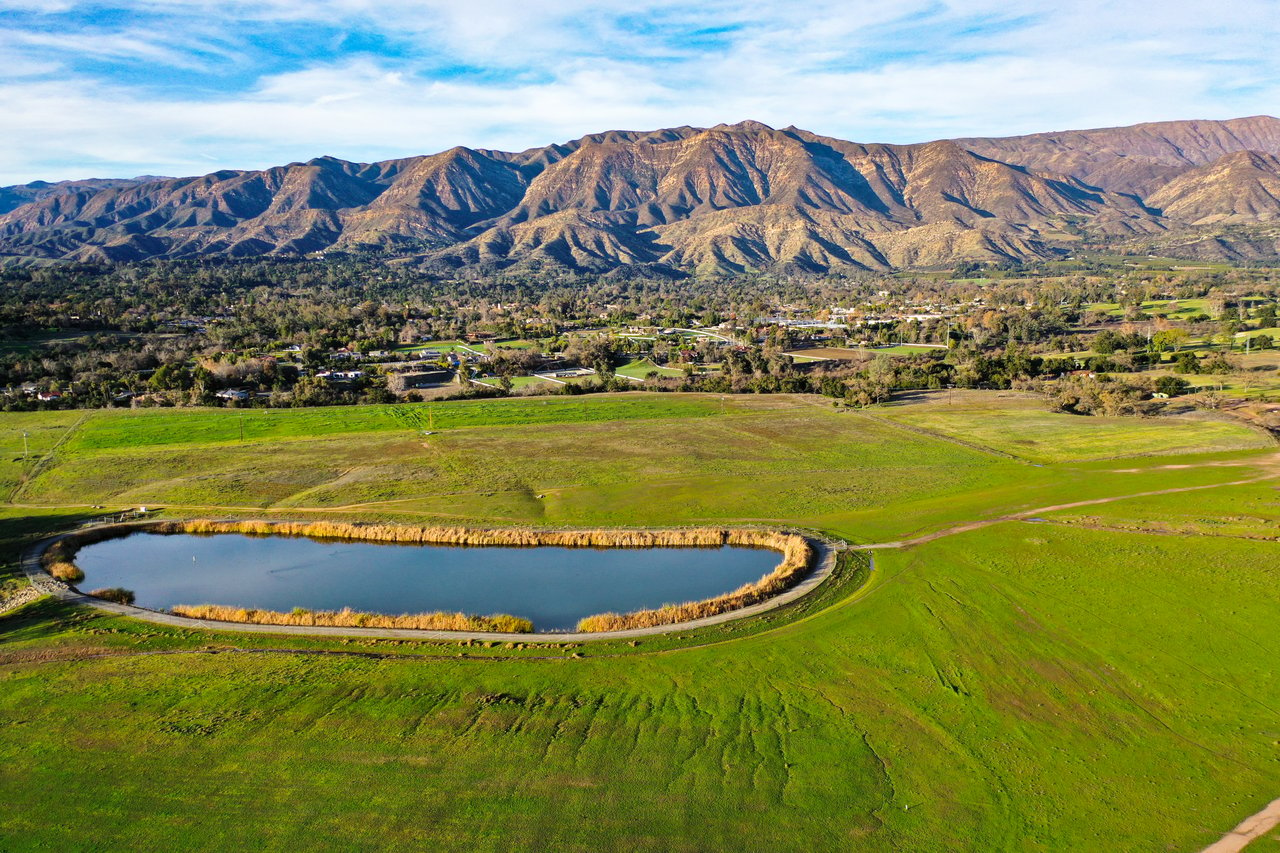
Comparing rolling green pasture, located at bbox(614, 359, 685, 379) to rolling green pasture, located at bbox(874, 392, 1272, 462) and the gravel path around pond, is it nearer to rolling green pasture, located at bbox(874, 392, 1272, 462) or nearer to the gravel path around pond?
rolling green pasture, located at bbox(874, 392, 1272, 462)

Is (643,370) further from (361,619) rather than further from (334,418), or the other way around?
(361,619)

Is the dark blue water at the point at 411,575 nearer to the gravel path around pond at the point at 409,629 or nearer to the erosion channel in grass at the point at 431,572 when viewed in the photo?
the erosion channel in grass at the point at 431,572

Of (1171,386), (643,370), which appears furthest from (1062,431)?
(643,370)

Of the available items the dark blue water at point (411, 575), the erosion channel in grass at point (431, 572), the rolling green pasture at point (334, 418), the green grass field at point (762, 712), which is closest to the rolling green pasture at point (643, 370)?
the rolling green pasture at point (334, 418)

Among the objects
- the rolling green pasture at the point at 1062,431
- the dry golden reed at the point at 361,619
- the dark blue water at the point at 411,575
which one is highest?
the rolling green pasture at the point at 1062,431

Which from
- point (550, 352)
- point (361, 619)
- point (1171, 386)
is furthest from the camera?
point (550, 352)

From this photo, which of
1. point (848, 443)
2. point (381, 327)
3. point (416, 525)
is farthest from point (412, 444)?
point (381, 327)

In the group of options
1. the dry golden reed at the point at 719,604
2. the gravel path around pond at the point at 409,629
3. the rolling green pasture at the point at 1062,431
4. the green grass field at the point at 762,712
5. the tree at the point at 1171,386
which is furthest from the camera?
the tree at the point at 1171,386
